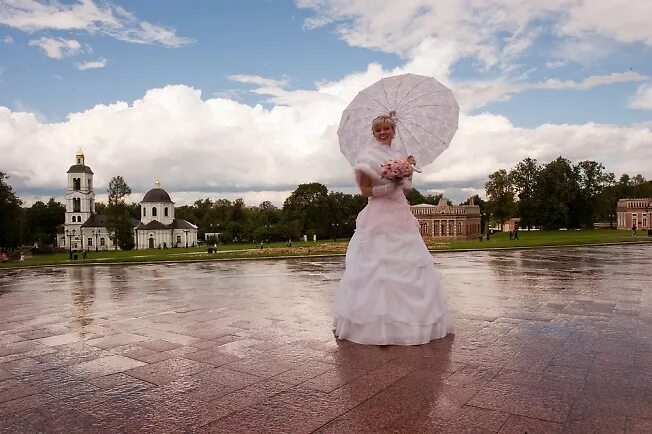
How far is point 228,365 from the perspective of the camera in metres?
5.62

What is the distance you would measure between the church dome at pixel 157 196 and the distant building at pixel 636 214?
319 feet

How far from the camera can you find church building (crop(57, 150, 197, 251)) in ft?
351

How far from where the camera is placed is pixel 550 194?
3312 inches

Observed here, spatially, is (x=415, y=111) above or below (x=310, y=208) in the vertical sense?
below

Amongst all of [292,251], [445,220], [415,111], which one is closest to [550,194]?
[445,220]

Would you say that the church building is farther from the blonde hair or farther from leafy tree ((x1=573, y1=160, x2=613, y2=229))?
the blonde hair

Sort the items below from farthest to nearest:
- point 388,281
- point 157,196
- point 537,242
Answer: point 157,196
point 537,242
point 388,281

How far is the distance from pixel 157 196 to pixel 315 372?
115 meters

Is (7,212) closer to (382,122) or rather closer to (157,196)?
(157,196)

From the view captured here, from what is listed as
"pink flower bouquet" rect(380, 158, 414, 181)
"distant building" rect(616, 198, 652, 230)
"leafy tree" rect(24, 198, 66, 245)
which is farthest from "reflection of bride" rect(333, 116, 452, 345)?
"leafy tree" rect(24, 198, 66, 245)

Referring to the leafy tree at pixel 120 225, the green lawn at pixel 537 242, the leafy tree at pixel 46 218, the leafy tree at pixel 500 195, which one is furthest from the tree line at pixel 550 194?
the leafy tree at pixel 46 218

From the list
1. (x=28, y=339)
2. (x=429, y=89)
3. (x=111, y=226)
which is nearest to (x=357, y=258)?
(x=429, y=89)

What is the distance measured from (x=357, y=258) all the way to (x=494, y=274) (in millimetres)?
11386

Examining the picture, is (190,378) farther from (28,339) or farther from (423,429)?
(28,339)
